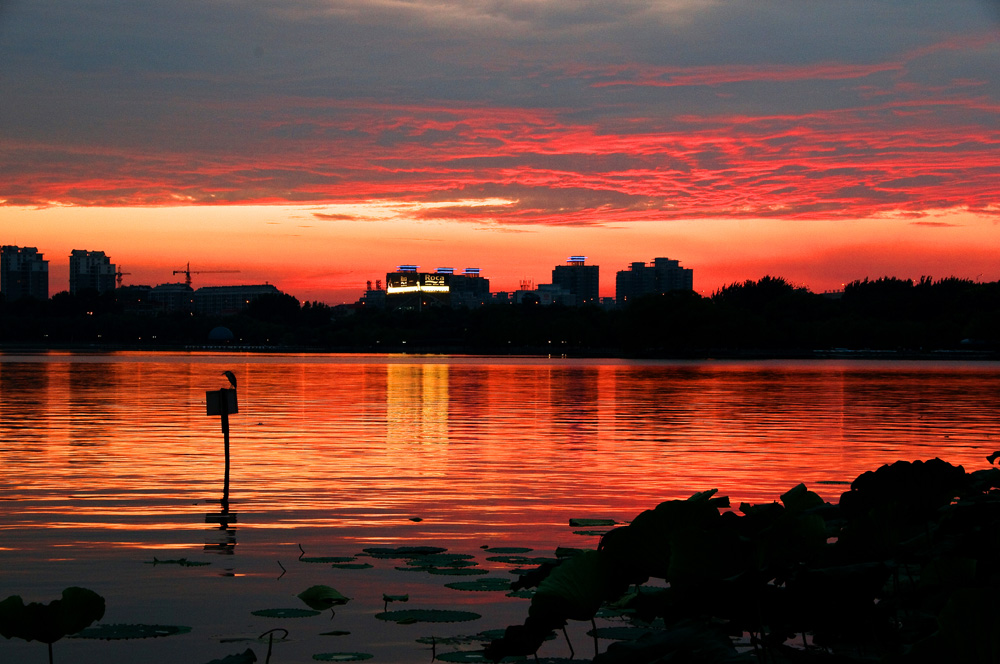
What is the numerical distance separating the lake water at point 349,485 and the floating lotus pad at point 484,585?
12cm

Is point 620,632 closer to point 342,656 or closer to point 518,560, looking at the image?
point 342,656

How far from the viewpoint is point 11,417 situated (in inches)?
1405

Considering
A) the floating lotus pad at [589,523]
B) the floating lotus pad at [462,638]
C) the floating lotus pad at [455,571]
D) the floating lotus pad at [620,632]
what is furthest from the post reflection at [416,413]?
the floating lotus pad at [620,632]

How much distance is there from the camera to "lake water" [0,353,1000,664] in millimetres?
10242

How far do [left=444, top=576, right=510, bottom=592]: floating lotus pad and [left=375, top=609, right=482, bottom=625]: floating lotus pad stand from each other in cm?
102

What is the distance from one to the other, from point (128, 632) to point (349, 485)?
35.2 feet

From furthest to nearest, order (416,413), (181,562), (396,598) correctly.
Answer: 1. (416,413)
2. (181,562)
3. (396,598)

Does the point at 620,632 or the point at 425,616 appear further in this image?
the point at 425,616

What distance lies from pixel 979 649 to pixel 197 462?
22.3m

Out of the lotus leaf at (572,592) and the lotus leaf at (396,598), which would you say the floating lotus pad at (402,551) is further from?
the lotus leaf at (572,592)

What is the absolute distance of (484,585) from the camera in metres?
11.1

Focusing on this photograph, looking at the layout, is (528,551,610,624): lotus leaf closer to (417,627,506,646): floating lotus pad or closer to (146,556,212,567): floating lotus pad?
(417,627,506,646): floating lotus pad

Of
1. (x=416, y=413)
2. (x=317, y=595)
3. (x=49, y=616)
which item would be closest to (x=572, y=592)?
(x=49, y=616)

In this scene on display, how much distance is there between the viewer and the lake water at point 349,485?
33.6 ft
